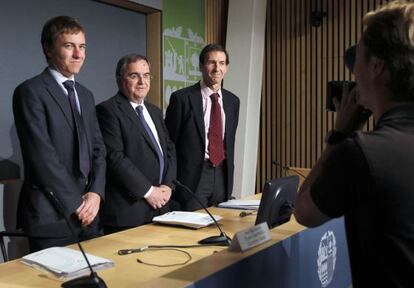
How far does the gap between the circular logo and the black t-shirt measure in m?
1.02

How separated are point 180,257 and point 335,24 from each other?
4714 millimetres

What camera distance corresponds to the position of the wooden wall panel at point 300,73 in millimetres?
5973

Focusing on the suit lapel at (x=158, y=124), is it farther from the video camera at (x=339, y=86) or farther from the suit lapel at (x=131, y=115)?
the video camera at (x=339, y=86)

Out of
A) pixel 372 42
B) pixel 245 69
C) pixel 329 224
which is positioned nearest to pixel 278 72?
pixel 245 69

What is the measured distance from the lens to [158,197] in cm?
306

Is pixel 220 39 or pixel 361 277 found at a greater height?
pixel 220 39

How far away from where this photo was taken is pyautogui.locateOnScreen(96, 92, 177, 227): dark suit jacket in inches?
117

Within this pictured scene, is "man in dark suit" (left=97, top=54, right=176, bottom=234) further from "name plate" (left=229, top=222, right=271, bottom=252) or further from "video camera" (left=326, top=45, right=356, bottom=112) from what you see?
"video camera" (left=326, top=45, right=356, bottom=112)

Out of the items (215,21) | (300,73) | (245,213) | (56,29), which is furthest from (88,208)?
(300,73)

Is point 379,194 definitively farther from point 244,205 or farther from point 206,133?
point 206,133

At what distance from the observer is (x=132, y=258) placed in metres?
1.99

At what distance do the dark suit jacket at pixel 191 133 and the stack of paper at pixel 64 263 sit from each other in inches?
68.4

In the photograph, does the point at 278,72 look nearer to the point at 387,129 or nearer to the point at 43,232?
the point at 43,232

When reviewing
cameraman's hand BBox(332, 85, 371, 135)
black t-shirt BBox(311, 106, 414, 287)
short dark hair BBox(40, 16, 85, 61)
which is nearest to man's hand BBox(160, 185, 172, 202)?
short dark hair BBox(40, 16, 85, 61)
